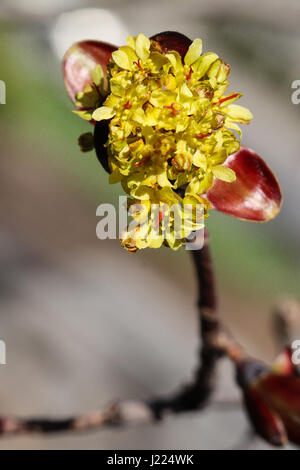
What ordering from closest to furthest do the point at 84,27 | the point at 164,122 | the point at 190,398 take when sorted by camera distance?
the point at 164,122
the point at 190,398
the point at 84,27

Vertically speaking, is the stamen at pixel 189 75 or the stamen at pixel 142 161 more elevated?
the stamen at pixel 189 75

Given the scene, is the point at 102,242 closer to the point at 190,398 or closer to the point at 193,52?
the point at 190,398

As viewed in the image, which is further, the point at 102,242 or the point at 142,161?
the point at 102,242

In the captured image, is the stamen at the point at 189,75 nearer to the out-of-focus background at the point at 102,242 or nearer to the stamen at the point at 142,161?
the stamen at the point at 142,161

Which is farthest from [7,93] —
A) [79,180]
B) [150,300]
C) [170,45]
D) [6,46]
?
[170,45]

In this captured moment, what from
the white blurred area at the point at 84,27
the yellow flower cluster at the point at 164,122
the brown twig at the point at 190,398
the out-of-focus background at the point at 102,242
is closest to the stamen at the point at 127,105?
Result: the yellow flower cluster at the point at 164,122

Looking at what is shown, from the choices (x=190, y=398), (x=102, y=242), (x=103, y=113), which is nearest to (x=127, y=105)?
(x=103, y=113)

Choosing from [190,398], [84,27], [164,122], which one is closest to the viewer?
[164,122]

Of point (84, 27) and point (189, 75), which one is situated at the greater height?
point (84, 27)
